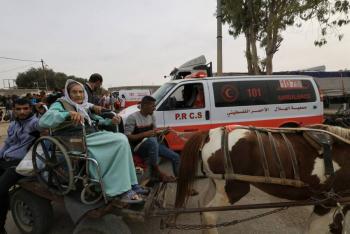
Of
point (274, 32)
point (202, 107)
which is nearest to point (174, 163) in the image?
point (202, 107)

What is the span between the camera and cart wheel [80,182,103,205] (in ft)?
8.95

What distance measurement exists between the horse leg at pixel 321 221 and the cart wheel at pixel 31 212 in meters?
2.76

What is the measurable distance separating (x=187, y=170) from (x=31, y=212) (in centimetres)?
188

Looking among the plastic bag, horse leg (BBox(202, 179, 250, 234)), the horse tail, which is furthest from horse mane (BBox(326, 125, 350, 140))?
the plastic bag

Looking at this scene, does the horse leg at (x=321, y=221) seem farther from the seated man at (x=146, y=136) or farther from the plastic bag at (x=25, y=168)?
the plastic bag at (x=25, y=168)

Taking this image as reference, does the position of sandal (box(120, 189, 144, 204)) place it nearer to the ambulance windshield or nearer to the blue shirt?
the blue shirt

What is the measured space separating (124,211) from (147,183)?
96 centimetres

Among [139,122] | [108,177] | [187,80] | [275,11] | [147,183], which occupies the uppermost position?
[275,11]

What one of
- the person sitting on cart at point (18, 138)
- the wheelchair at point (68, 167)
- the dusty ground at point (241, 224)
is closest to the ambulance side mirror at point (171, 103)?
the dusty ground at point (241, 224)

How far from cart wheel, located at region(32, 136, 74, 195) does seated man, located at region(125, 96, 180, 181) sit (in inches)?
50.4

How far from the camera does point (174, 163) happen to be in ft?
14.7

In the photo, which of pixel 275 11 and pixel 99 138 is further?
pixel 275 11

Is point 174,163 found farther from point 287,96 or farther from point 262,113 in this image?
point 287,96

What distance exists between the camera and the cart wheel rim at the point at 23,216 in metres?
3.36
